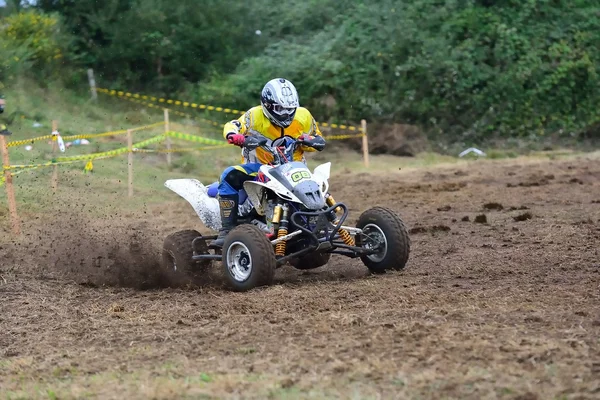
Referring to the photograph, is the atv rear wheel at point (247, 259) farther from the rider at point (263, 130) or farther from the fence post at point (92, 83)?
the fence post at point (92, 83)

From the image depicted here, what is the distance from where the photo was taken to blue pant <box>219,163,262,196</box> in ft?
28.2

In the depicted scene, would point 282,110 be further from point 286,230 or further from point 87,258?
point 87,258

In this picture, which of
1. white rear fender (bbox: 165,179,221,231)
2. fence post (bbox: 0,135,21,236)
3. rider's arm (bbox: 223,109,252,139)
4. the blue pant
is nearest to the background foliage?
fence post (bbox: 0,135,21,236)

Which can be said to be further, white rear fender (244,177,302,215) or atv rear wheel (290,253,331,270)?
atv rear wheel (290,253,331,270)

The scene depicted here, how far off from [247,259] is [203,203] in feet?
3.78

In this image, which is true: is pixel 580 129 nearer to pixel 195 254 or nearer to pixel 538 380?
pixel 195 254

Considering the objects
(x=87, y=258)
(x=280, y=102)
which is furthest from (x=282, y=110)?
(x=87, y=258)

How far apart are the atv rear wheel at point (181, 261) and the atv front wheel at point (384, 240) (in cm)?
163

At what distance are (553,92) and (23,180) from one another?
1632cm

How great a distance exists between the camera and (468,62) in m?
26.9

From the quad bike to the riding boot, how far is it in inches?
4.1

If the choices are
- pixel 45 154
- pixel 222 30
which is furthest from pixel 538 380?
pixel 222 30

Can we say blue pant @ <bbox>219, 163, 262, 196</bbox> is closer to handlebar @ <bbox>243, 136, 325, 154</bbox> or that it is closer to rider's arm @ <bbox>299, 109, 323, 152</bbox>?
handlebar @ <bbox>243, 136, 325, 154</bbox>

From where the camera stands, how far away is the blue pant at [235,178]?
8.60 m
